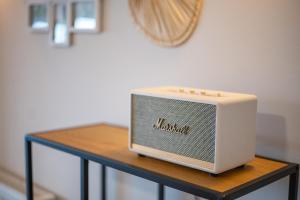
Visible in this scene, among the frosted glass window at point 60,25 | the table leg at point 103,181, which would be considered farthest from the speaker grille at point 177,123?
the frosted glass window at point 60,25

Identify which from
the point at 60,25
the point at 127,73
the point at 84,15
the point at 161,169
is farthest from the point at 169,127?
the point at 60,25

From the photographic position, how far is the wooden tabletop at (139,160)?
1241 mm

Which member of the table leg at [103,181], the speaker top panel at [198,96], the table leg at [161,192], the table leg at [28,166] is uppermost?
the speaker top panel at [198,96]

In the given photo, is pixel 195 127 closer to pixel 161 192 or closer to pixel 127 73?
pixel 161 192

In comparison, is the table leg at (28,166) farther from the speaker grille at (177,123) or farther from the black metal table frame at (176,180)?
the speaker grille at (177,123)

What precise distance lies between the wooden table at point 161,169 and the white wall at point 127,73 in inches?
6.9

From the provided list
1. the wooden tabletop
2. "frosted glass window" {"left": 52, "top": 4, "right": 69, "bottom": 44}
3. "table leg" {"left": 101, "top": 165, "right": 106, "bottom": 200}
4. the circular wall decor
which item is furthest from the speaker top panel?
"frosted glass window" {"left": 52, "top": 4, "right": 69, "bottom": 44}

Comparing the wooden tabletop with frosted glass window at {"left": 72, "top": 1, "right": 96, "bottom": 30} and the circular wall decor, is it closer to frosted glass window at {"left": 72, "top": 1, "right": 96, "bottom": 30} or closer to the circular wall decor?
the circular wall decor

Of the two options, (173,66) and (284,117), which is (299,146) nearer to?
(284,117)

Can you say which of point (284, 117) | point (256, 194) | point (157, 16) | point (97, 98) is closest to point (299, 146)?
point (284, 117)

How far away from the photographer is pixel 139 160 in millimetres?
1453

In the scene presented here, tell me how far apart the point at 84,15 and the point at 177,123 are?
1.20 m

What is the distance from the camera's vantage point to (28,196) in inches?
75.4

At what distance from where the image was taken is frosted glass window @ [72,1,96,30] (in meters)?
2.24
